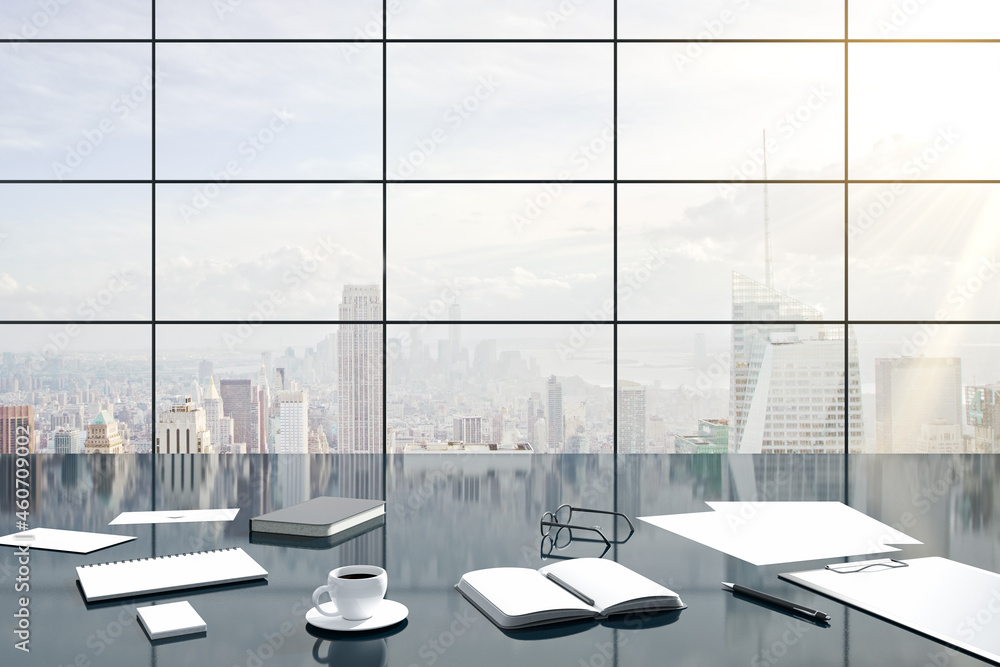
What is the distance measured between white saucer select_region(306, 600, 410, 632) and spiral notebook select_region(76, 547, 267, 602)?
0.52ft

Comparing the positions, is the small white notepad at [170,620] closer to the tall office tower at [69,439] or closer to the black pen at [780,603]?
the black pen at [780,603]

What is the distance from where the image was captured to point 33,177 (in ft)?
11.5

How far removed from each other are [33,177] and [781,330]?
3602 millimetres

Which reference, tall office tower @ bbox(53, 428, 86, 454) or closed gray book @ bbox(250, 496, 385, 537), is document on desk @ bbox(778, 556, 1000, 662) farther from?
tall office tower @ bbox(53, 428, 86, 454)

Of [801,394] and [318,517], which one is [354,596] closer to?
[318,517]

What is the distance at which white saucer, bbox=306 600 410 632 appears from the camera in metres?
0.73

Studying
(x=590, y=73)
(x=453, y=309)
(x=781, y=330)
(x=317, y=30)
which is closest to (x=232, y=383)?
(x=453, y=309)

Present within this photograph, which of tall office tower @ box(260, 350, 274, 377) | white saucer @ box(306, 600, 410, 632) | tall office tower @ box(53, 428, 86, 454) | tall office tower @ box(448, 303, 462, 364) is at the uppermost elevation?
tall office tower @ box(448, 303, 462, 364)

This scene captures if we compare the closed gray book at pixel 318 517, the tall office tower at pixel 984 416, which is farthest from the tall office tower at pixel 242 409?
the tall office tower at pixel 984 416

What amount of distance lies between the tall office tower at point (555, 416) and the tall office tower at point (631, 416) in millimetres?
275

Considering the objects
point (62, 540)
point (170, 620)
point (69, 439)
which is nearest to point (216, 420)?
point (69, 439)

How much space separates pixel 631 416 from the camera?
353 cm

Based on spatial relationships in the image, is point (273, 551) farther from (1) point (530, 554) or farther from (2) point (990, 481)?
(2) point (990, 481)

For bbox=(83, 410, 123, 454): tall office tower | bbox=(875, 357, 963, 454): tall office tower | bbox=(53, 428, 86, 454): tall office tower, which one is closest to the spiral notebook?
bbox=(83, 410, 123, 454): tall office tower
